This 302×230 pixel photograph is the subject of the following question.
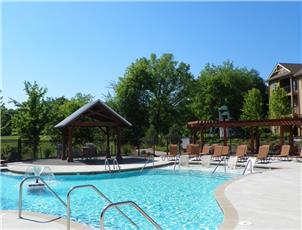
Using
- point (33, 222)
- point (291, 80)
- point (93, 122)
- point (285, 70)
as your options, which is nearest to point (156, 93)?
point (285, 70)

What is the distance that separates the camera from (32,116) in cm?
2750

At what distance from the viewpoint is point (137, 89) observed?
50.1 metres

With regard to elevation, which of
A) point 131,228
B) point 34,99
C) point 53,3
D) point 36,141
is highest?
point 53,3

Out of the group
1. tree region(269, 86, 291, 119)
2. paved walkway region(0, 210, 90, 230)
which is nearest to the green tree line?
tree region(269, 86, 291, 119)

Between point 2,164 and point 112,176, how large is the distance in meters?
9.10

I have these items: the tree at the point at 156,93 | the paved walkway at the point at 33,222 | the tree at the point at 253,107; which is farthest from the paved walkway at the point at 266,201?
the tree at the point at 156,93

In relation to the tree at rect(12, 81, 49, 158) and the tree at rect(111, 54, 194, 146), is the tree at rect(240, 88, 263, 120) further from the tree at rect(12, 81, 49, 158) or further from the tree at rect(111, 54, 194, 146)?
the tree at rect(12, 81, 49, 158)

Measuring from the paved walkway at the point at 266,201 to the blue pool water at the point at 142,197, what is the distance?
2.30 feet

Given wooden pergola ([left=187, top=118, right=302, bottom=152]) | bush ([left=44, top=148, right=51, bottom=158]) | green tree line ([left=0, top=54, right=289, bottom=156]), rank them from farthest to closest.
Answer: green tree line ([left=0, top=54, right=289, bottom=156]), bush ([left=44, top=148, right=51, bottom=158]), wooden pergola ([left=187, top=118, right=302, bottom=152])

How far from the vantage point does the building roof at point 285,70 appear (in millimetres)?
48844

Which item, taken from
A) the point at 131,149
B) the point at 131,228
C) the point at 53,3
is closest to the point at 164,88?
the point at 131,149

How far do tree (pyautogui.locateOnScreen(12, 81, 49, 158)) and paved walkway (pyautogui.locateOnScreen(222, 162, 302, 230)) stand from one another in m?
18.5

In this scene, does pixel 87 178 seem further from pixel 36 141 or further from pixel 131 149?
pixel 131 149

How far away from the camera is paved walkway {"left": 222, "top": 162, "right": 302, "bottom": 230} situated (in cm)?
692
